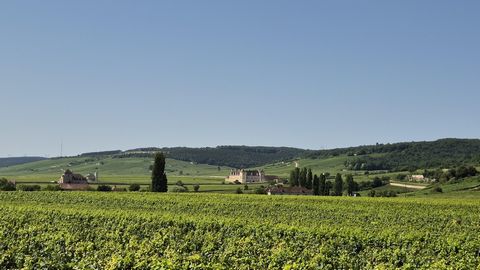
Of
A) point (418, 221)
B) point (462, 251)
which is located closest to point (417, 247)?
point (462, 251)

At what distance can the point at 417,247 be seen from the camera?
23453mm

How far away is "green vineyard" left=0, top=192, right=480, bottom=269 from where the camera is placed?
15.7 meters

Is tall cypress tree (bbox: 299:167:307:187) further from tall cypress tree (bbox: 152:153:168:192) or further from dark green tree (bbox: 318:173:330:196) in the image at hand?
tall cypress tree (bbox: 152:153:168:192)

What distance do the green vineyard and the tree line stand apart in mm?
71142

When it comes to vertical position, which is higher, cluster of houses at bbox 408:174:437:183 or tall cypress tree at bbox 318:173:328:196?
cluster of houses at bbox 408:174:437:183

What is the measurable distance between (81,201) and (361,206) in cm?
3228

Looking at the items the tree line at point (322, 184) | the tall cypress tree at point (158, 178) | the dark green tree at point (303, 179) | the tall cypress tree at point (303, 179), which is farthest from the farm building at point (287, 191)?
the tall cypress tree at point (158, 178)

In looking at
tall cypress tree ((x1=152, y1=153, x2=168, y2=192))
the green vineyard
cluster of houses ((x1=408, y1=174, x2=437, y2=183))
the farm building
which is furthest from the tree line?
the green vineyard

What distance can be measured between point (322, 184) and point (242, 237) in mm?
105216

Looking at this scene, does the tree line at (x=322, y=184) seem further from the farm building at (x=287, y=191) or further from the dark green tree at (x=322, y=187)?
the farm building at (x=287, y=191)

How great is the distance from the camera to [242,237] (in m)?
26.9

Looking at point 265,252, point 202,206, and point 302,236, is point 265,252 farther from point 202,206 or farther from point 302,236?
point 202,206

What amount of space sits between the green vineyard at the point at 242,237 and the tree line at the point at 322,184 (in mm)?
71142

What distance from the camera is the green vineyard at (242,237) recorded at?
15.7 metres
